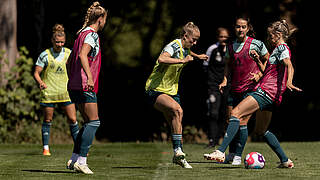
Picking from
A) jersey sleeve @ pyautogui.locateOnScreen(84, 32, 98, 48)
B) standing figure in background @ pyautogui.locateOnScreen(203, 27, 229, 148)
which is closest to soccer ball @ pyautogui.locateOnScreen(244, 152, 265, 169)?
jersey sleeve @ pyautogui.locateOnScreen(84, 32, 98, 48)

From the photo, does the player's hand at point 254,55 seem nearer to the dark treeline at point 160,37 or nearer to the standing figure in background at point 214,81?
the standing figure in background at point 214,81

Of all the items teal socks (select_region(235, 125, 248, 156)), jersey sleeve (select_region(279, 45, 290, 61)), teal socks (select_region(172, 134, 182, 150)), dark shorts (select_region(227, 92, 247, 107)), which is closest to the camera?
jersey sleeve (select_region(279, 45, 290, 61))

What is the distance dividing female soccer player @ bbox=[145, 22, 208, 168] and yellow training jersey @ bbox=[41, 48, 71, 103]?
2705 millimetres

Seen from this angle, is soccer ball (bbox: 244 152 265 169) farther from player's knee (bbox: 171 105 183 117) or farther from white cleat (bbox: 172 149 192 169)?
player's knee (bbox: 171 105 183 117)

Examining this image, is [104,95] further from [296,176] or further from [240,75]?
[296,176]

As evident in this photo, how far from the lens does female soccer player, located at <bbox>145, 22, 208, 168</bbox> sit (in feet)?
29.8

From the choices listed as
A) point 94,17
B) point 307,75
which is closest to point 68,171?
point 94,17

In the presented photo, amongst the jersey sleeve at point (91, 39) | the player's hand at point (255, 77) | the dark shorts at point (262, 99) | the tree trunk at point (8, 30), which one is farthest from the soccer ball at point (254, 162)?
the tree trunk at point (8, 30)

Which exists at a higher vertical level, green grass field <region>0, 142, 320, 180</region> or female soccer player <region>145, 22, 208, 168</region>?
female soccer player <region>145, 22, 208, 168</region>

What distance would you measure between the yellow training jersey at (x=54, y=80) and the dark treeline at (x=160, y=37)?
21.9 feet

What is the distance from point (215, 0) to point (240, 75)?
945cm

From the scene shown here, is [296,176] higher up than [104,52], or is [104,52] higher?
[104,52]

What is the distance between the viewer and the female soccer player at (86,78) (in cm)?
821

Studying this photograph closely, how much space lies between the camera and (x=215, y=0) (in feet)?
62.1
